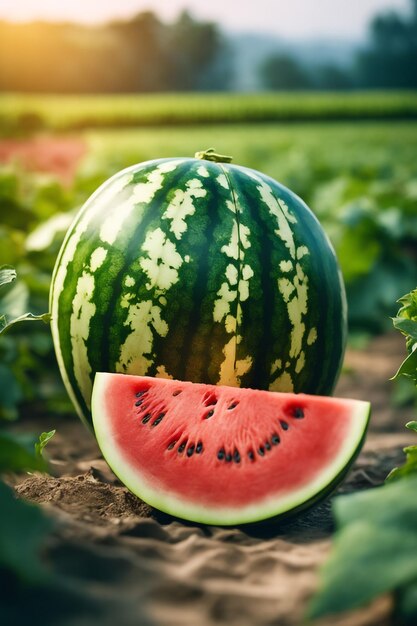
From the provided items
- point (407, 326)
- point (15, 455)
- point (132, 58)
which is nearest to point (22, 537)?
point (15, 455)

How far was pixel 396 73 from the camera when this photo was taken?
48.1m

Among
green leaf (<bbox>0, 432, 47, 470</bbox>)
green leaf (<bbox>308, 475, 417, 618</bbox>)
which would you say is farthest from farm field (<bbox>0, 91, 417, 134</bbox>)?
green leaf (<bbox>308, 475, 417, 618</bbox>)

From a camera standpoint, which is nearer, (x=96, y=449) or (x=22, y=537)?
(x=22, y=537)

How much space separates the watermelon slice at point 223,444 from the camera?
5.76 feet

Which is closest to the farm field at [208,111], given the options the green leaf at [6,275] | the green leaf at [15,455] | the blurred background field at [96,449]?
the blurred background field at [96,449]

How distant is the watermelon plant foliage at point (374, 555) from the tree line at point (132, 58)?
48929 mm

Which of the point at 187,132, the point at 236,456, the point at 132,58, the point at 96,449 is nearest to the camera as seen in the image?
the point at 236,456

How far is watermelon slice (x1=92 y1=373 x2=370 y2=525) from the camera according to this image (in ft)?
5.76

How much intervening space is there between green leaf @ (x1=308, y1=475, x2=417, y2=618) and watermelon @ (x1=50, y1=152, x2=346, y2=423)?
83cm

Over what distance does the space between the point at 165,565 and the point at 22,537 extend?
0.32 meters

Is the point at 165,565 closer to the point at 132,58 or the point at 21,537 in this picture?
the point at 21,537

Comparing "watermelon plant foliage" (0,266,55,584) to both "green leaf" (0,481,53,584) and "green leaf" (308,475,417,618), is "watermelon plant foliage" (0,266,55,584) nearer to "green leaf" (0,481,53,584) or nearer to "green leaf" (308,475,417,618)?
"green leaf" (0,481,53,584)

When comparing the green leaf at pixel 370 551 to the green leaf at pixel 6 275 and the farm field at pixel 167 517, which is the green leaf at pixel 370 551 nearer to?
the farm field at pixel 167 517

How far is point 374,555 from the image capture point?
3.96 ft
